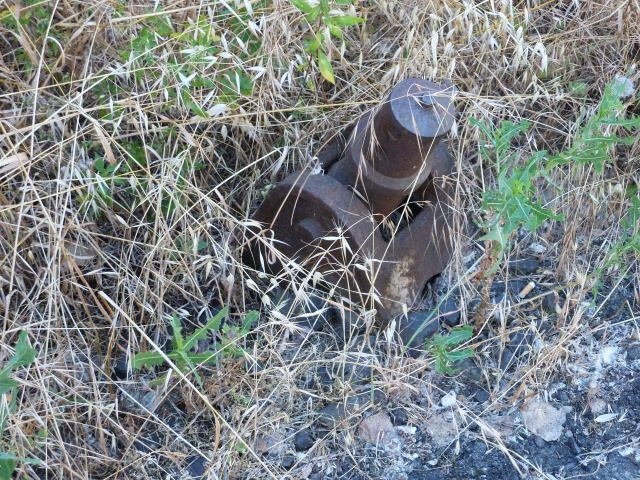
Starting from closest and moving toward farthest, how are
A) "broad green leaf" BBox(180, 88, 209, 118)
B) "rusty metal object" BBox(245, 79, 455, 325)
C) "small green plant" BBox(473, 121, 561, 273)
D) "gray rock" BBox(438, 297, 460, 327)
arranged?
"small green plant" BBox(473, 121, 561, 273), "rusty metal object" BBox(245, 79, 455, 325), "broad green leaf" BBox(180, 88, 209, 118), "gray rock" BBox(438, 297, 460, 327)

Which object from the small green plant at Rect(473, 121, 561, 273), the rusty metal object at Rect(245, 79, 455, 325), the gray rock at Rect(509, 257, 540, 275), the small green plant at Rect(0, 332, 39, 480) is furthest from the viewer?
the gray rock at Rect(509, 257, 540, 275)

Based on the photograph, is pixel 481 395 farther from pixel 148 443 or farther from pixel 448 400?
pixel 148 443

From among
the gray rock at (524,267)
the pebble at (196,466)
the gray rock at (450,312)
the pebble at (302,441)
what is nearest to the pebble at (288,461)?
the pebble at (302,441)

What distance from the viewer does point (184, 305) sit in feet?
6.15

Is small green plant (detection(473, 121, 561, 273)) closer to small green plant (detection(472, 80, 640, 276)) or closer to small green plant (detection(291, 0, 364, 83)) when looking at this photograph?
small green plant (detection(472, 80, 640, 276))

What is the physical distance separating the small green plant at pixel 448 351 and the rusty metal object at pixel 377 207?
151 millimetres

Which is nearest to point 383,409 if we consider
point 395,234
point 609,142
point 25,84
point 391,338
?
point 391,338

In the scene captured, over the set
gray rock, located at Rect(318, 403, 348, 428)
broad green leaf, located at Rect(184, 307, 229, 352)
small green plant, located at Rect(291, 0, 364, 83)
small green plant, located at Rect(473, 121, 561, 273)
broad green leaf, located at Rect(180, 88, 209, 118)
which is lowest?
gray rock, located at Rect(318, 403, 348, 428)

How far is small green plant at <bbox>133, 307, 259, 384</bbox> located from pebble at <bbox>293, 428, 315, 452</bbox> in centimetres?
22

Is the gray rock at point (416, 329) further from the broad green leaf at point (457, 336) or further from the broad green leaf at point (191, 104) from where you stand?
the broad green leaf at point (191, 104)

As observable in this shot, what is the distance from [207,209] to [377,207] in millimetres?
396

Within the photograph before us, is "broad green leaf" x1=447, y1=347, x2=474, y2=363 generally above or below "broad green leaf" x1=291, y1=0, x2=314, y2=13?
below

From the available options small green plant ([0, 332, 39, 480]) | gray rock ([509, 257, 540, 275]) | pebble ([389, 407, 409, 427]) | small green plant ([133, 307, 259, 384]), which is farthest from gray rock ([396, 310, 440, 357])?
small green plant ([0, 332, 39, 480])

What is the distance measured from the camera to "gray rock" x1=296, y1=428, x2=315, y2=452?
5.74 feet
